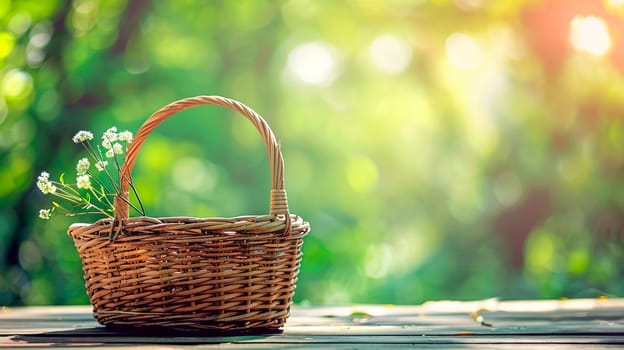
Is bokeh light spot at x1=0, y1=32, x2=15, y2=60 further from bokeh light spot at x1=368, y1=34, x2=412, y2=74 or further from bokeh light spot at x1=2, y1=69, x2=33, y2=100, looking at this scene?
bokeh light spot at x1=368, y1=34, x2=412, y2=74

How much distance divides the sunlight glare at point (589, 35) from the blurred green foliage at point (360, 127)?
13 mm

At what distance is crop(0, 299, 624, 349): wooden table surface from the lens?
135 cm

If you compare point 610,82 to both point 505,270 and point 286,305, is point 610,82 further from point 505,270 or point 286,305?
point 286,305

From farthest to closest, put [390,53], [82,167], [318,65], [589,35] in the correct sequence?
[318,65], [390,53], [589,35], [82,167]

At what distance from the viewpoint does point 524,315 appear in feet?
6.48

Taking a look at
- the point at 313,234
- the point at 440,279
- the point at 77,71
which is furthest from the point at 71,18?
the point at 440,279

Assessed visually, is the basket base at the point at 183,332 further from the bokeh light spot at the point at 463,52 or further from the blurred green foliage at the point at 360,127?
the bokeh light spot at the point at 463,52

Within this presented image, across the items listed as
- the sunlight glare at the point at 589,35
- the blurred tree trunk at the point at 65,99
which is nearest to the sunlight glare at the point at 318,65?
the blurred tree trunk at the point at 65,99

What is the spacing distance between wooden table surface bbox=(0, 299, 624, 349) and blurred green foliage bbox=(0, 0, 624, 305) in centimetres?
305

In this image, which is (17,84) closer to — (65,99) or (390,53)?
(65,99)

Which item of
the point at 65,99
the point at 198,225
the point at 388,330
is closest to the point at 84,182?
the point at 198,225

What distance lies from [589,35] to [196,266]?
14.3 ft

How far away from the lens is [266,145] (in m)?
1.52

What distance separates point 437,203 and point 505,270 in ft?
3.76
